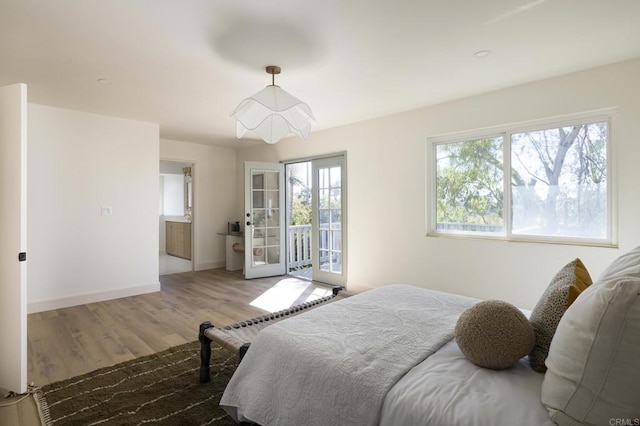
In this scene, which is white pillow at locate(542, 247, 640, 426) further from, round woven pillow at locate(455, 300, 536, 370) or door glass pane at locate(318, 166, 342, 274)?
door glass pane at locate(318, 166, 342, 274)

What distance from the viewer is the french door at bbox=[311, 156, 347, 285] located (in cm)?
474

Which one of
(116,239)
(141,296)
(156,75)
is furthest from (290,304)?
(156,75)

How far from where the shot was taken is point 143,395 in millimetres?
2076

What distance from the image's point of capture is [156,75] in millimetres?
2850

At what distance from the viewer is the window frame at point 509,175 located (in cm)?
272

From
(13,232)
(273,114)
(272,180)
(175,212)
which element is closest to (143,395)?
(13,232)

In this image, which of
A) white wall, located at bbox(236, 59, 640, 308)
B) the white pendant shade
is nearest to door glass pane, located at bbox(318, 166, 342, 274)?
white wall, located at bbox(236, 59, 640, 308)

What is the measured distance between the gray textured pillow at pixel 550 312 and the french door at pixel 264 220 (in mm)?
4533

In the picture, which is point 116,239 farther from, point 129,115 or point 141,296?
point 129,115

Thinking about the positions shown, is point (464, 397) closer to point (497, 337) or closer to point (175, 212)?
point (497, 337)

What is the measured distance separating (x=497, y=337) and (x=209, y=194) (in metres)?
5.77

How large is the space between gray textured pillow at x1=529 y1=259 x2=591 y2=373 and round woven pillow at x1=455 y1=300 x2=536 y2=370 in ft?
0.12

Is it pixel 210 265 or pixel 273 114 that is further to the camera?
pixel 210 265

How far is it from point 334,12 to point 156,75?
177cm
